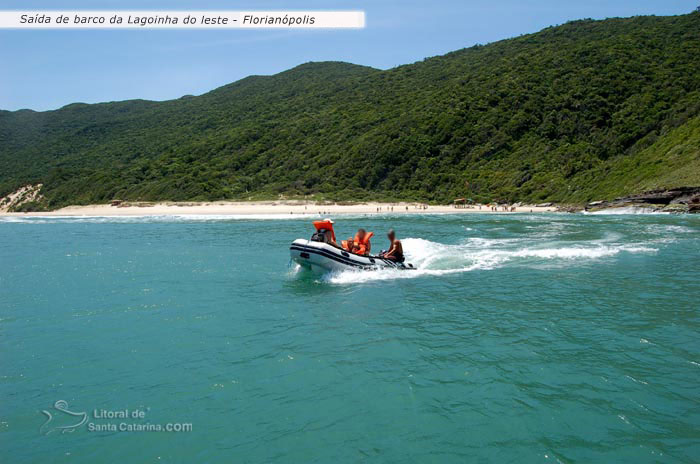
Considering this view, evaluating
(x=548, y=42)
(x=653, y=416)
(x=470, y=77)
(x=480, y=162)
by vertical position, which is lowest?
(x=653, y=416)

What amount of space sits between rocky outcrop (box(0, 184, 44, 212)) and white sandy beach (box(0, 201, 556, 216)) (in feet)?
37.2

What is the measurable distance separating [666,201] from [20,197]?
7810 centimetres

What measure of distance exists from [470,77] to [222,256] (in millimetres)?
67986

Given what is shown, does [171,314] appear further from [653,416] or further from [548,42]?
[548,42]

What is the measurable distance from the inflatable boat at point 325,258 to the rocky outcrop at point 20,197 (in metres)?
67.8

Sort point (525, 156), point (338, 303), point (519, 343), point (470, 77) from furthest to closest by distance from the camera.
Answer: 1. point (470, 77)
2. point (525, 156)
3. point (338, 303)
4. point (519, 343)

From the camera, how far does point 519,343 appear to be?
9.40 meters

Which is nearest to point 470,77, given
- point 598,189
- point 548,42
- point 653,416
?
point 548,42

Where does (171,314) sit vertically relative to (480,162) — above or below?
below

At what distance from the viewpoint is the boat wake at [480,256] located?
16303mm
